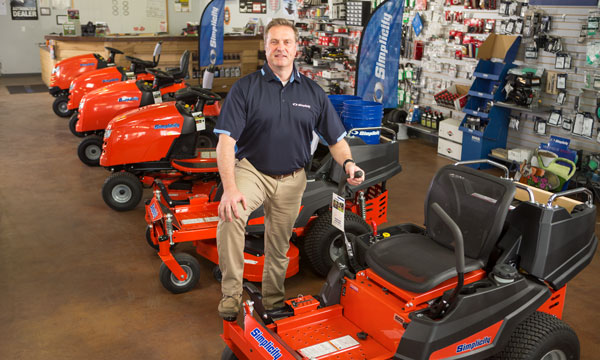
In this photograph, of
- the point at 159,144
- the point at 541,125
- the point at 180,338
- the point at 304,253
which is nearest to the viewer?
the point at 180,338

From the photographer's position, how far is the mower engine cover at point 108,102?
6008 millimetres

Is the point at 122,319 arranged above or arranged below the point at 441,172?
below

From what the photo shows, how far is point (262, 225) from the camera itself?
3.57 meters

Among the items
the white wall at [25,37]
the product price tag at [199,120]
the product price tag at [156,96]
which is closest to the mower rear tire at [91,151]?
the product price tag at [156,96]

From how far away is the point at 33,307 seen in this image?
11.0ft

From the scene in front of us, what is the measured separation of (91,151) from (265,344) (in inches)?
180

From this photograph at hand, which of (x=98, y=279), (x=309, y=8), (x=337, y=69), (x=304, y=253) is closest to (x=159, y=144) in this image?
(x=98, y=279)

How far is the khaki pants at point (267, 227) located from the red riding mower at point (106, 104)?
3.69 meters

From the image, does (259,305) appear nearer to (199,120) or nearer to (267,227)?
(267,227)

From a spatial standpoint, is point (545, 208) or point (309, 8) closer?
point (545, 208)

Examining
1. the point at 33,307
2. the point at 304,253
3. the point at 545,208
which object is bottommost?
the point at 33,307

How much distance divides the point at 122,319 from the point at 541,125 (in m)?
4.58

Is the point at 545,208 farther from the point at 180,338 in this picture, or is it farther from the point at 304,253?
the point at 180,338

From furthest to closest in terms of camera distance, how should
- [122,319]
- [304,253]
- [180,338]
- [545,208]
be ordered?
[304,253]
[122,319]
[180,338]
[545,208]
